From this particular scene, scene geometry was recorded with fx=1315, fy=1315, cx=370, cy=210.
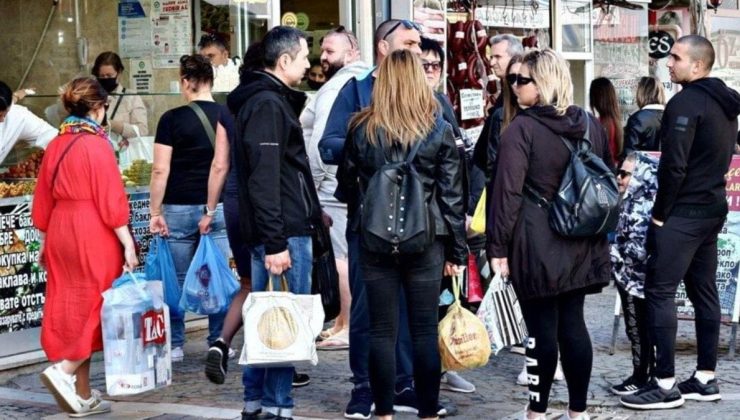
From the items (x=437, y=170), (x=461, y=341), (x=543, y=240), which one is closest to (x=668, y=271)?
(x=543, y=240)

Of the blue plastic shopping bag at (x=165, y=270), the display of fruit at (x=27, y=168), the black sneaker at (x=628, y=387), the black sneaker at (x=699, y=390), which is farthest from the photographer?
the display of fruit at (x=27, y=168)

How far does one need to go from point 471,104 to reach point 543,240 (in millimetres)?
5314

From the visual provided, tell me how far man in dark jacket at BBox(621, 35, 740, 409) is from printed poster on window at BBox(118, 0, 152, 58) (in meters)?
A: 4.39

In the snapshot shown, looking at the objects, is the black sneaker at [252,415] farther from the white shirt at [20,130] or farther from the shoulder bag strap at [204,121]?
the white shirt at [20,130]

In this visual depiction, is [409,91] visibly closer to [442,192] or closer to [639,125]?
[442,192]

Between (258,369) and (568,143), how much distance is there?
186cm

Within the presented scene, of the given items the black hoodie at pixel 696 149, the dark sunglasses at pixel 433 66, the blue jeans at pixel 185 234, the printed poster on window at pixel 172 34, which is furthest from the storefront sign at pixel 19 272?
the black hoodie at pixel 696 149

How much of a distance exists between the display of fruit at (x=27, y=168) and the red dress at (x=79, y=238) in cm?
151

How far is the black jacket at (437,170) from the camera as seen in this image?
590cm

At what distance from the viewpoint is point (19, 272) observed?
8.03 metres

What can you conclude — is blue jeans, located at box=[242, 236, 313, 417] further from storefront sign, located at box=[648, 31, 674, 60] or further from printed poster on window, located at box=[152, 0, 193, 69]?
storefront sign, located at box=[648, 31, 674, 60]

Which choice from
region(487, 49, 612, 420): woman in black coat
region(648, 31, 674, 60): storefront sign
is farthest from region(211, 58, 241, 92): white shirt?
region(648, 31, 674, 60): storefront sign

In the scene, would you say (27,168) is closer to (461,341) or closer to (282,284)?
(282,284)

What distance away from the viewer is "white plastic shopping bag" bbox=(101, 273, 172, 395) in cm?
657
